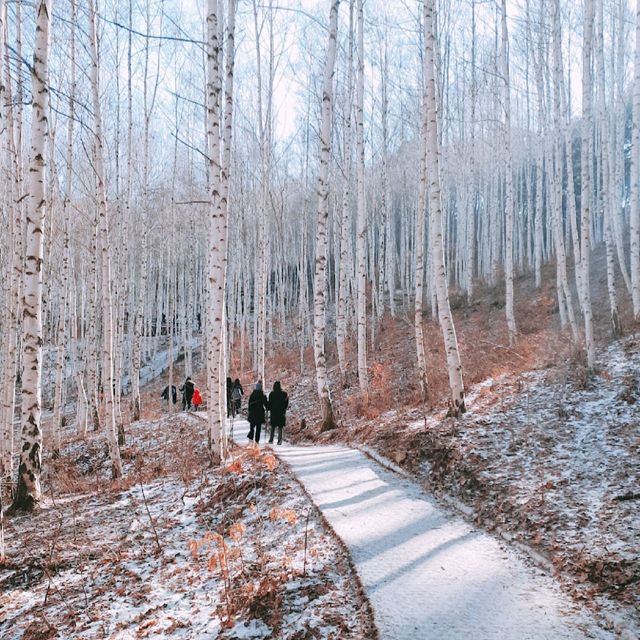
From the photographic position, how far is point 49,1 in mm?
5914

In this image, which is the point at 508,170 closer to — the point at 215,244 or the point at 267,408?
the point at 267,408

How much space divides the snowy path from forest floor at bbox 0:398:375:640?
0.22m

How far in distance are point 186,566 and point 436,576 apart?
2.41 meters

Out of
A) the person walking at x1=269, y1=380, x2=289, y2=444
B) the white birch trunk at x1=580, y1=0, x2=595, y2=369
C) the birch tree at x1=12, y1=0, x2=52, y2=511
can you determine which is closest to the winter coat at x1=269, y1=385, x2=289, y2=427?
the person walking at x1=269, y1=380, x2=289, y2=444

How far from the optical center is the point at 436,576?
3.82 meters

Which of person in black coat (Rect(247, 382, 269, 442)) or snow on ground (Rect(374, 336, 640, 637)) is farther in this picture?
person in black coat (Rect(247, 382, 269, 442))

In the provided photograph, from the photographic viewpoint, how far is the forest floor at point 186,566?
11.4 feet

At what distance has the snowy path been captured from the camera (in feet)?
10.2

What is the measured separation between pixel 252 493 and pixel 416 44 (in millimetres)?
15676

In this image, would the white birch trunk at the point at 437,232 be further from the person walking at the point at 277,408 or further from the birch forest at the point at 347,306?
the person walking at the point at 277,408

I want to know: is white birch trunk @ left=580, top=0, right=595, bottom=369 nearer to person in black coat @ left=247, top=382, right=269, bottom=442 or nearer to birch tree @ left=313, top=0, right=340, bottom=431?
birch tree @ left=313, top=0, right=340, bottom=431

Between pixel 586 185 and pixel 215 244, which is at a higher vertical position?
pixel 586 185

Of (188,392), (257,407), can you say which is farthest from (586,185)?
(188,392)

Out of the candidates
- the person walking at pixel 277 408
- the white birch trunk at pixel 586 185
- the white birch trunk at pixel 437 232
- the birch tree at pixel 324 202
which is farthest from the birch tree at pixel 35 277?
the white birch trunk at pixel 586 185
